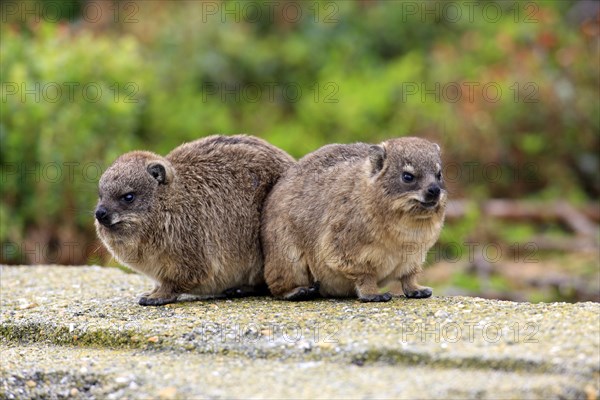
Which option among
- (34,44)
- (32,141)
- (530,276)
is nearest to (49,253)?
(32,141)

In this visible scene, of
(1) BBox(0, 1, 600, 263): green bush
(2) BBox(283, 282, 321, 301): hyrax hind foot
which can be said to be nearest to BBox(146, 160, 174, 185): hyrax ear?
(2) BBox(283, 282, 321, 301): hyrax hind foot

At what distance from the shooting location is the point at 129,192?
884cm

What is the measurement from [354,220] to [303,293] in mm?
906

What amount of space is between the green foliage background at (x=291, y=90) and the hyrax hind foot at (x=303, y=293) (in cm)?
621

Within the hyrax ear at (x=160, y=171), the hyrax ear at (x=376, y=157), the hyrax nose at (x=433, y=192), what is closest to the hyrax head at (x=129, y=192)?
the hyrax ear at (x=160, y=171)

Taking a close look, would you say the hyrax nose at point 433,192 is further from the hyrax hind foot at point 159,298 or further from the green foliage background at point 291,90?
the green foliage background at point 291,90

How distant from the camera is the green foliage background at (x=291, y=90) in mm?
14367

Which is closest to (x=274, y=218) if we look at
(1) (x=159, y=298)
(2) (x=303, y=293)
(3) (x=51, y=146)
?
(2) (x=303, y=293)

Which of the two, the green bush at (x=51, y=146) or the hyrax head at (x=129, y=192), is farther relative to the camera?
the green bush at (x=51, y=146)

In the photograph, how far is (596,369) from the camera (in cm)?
646

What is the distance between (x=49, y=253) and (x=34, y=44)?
12.4ft

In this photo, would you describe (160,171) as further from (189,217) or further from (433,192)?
(433,192)

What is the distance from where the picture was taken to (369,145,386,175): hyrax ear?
8.40 metres

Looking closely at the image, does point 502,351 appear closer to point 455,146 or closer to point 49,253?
point 49,253
